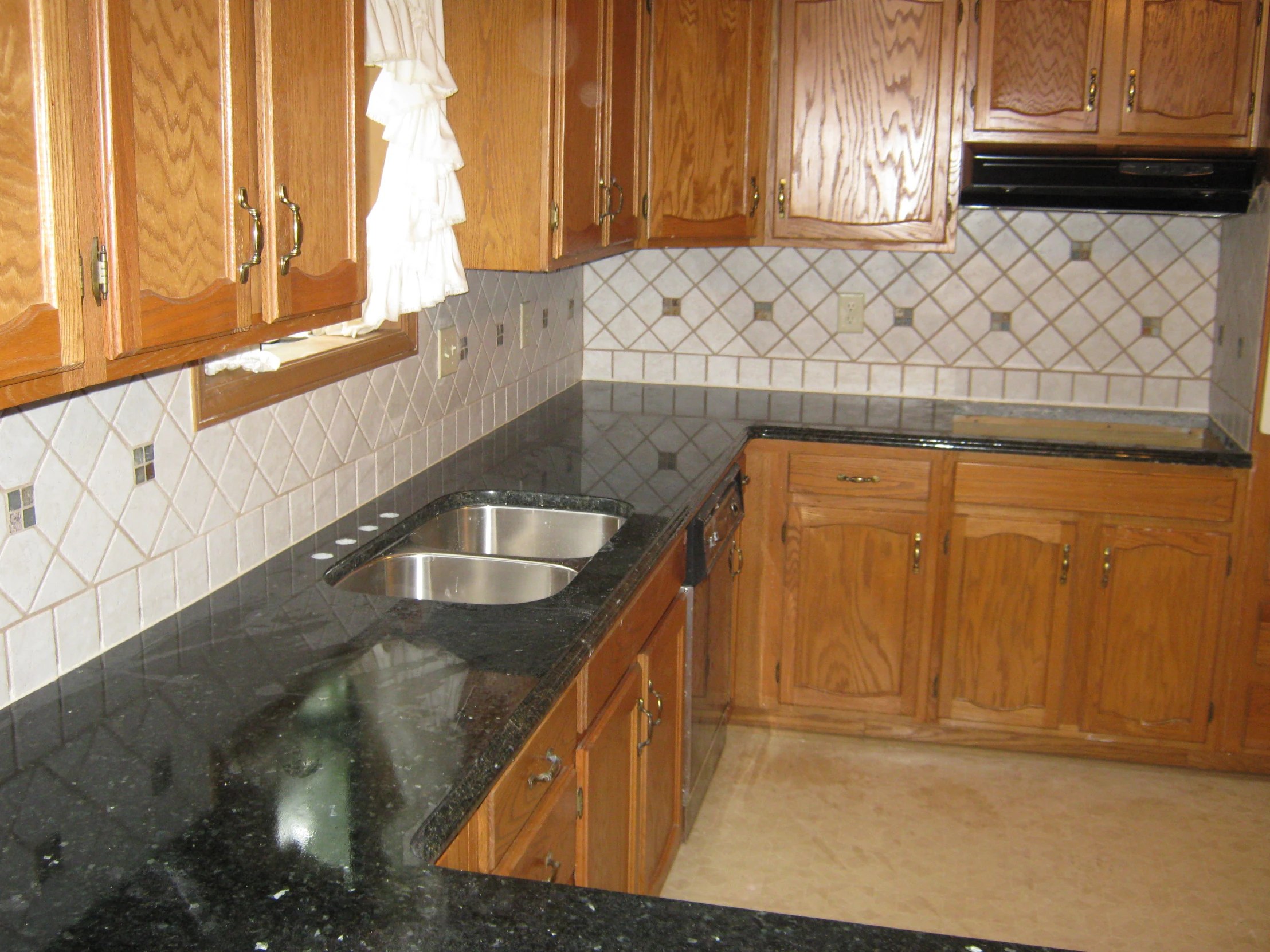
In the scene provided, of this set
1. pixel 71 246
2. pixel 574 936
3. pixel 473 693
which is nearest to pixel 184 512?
pixel 473 693

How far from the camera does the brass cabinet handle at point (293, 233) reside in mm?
1409

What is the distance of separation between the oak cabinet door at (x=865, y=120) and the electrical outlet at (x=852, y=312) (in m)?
0.37

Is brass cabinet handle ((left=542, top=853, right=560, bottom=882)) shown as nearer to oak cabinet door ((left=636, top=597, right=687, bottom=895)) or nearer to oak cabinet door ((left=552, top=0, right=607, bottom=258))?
oak cabinet door ((left=636, top=597, right=687, bottom=895))

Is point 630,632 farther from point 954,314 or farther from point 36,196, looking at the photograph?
point 954,314

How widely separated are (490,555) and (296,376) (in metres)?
0.46

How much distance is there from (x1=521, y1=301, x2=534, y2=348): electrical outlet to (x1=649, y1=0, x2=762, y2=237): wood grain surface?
400mm

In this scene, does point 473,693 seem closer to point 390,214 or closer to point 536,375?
point 390,214

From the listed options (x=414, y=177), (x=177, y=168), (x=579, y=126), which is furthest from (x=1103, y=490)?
(x=177, y=168)

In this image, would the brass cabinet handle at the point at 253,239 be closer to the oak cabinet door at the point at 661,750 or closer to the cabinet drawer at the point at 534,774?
the cabinet drawer at the point at 534,774

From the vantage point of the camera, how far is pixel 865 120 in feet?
10.8

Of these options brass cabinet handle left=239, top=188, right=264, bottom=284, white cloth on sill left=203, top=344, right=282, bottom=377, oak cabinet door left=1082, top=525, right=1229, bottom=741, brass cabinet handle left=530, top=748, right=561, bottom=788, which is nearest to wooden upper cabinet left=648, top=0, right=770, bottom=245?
oak cabinet door left=1082, top=525, right=1229, bottom=741

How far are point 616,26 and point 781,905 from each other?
197 cm

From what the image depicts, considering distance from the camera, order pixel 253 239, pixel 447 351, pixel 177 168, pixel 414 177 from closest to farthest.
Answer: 1. pixel 177 168
2. pixel 253 239
3. pixel 414 177
4. pixel 447 351

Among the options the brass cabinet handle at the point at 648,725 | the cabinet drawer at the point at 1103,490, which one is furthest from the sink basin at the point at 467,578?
the cabinet drawer at the point at 1103,490
